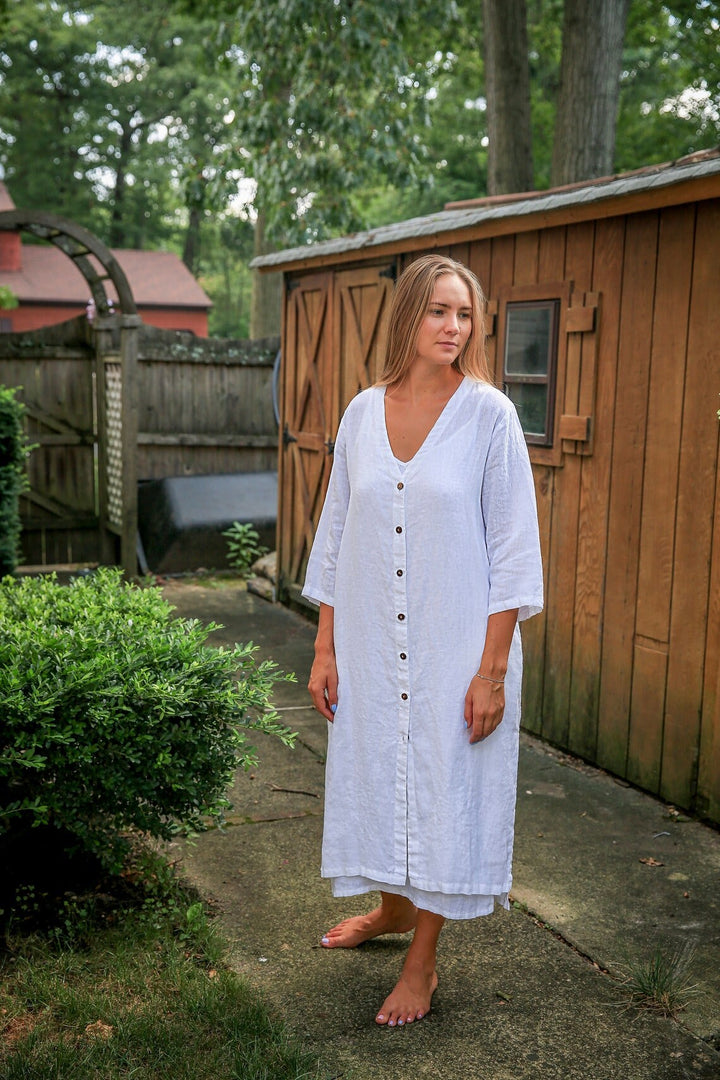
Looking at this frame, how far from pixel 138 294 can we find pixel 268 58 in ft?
60.9

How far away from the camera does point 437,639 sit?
8.66 ft

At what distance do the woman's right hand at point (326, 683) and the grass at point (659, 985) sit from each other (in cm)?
115

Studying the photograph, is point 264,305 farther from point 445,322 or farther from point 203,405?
point 445,322

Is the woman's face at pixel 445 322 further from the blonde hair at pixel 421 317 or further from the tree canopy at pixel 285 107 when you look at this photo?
the tree canopy at pixel 285 107

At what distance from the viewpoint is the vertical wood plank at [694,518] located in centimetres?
423

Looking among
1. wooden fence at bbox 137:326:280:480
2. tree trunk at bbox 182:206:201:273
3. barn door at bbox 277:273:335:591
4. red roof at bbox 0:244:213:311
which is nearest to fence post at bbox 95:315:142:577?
wooden fence at bbox 137:326:280:480

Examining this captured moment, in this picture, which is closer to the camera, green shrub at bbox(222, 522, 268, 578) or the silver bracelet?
the silver bracelet

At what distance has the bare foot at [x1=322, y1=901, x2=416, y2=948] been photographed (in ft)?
10.3

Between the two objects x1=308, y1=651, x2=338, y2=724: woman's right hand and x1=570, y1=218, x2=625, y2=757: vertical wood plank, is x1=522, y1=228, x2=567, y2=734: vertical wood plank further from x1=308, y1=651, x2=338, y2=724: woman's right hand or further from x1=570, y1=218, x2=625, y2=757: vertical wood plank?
x1=308, y1=651, x2=338, y2=724: woman's right hand

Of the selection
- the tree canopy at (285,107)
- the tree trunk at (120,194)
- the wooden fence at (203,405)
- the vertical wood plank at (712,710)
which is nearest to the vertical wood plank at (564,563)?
the vertical wood plank at (712,710)

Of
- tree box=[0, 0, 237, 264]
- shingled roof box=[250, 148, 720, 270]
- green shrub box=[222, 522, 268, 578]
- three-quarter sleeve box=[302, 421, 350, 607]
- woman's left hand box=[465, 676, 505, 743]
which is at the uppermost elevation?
tree box=[0, 0, 237, 264]

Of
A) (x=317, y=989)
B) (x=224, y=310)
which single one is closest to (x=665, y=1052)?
(x=317, y=989)

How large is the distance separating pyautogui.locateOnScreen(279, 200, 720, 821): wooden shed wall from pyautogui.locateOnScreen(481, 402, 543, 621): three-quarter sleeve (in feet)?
6.20

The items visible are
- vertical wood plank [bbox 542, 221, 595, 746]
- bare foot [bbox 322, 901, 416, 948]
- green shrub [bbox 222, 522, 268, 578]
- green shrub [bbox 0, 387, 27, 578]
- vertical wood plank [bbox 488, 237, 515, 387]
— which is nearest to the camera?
bare foot [bbox 322, 901, 416, 948]
